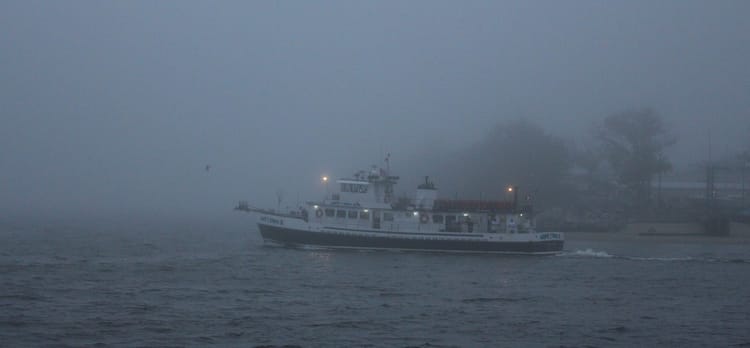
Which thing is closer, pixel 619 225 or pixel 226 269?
pixel 226 269

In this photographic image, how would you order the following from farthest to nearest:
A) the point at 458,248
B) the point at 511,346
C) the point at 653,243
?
the point at 653,243, the point at 458,248, the point at 511,346

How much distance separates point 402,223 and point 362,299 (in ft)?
74.1

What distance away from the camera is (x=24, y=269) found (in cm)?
3666

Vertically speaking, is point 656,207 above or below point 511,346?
Answer: above

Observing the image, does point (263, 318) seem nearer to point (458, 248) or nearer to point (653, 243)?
point (458, 248)

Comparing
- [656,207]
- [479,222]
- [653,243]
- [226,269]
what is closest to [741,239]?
[653,243]

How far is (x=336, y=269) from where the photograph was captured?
40000 millimetres

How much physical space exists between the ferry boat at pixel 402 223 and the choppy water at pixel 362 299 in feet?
5.61

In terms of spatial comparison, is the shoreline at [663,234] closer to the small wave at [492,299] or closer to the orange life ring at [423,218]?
the orange life ring at [423,218]

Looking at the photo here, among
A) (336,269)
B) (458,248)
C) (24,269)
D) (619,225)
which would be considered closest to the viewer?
(24,269)

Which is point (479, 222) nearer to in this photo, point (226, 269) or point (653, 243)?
point (226, 269)

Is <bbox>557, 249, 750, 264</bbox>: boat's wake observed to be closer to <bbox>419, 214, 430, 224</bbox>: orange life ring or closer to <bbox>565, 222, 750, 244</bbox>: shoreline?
<bbox>419, 214, 430, 224</bbox>: orange life ring

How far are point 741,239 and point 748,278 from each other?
1413 inches

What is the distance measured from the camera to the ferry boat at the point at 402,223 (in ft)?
164
